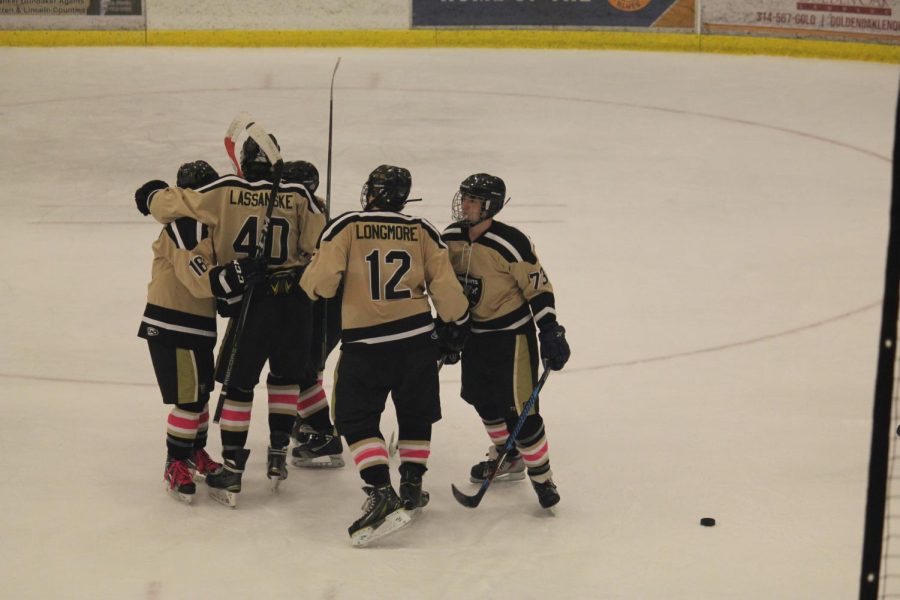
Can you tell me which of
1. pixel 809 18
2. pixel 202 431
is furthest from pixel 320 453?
pixel 809 18

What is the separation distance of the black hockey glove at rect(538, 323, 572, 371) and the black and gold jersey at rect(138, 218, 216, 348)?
3.67 ft

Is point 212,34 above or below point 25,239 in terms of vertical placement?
above

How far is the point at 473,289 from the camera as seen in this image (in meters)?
4.36

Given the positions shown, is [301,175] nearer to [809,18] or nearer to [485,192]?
[485,192]

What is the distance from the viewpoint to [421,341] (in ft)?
13.8

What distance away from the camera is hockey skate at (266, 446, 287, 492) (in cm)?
455

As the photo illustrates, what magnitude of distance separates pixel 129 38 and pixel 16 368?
24.0 ft

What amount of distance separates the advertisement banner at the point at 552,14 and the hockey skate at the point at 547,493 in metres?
8.69

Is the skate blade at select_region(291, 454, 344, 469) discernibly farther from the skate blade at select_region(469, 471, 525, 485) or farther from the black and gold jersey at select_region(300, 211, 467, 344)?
the black and gold jersey at select_region(300, 211, 467, 344)

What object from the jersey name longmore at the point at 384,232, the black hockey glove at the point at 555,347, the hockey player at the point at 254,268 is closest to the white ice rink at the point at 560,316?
the hockey player at the point at 254,268

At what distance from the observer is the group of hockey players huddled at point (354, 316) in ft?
13.6

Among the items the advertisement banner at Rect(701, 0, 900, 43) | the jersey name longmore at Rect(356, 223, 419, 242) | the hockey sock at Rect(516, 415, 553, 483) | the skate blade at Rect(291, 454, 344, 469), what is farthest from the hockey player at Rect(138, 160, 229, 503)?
the advertisement banner at Rect(701, 0, 900, 43)

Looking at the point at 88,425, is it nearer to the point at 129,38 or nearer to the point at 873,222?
the point at 873,222

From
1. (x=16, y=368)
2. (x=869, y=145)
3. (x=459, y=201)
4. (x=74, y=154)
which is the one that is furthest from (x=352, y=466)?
(x=869, y=145)
